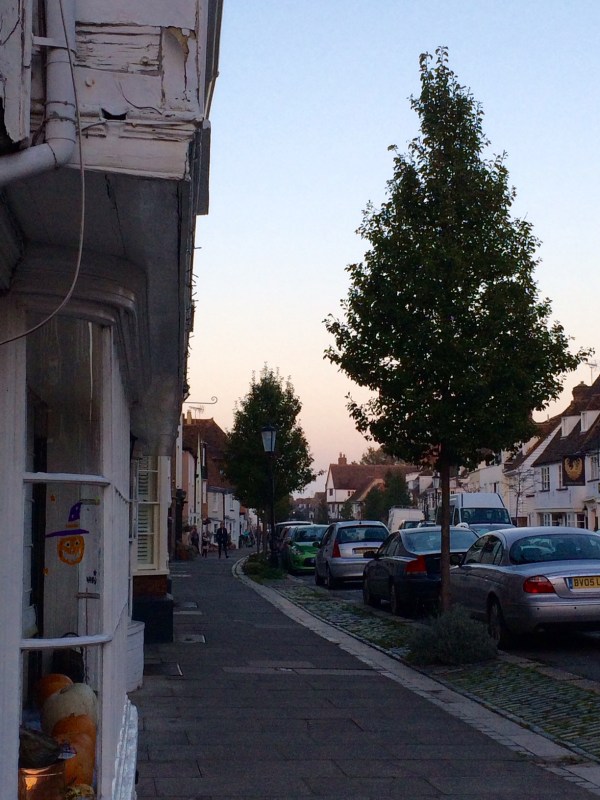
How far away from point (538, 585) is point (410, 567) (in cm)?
510

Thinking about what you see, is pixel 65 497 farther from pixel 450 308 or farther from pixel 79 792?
pixel 450 308

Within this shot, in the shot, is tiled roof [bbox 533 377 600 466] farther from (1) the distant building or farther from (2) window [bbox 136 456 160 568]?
(1) the distant building

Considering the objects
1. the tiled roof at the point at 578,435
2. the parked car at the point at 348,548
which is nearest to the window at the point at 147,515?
the parked car at the point at 348,548

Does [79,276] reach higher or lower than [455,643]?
higher

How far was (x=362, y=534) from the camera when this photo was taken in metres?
25.8

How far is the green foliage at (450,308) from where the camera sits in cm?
1370

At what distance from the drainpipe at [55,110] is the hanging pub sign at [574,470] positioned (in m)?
57.4

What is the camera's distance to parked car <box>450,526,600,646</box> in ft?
40.2

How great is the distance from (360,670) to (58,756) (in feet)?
27.2

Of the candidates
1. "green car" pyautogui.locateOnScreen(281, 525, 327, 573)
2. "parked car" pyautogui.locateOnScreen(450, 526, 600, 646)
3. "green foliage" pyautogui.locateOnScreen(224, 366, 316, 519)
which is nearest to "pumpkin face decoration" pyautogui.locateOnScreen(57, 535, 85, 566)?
"parked car" pyautogui.locateOnScreen(450, 526, 600, 646)

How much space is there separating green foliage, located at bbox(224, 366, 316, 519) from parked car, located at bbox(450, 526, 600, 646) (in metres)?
34.1

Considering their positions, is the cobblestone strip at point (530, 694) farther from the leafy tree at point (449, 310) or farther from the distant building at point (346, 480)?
the distant building at point (346, 480)

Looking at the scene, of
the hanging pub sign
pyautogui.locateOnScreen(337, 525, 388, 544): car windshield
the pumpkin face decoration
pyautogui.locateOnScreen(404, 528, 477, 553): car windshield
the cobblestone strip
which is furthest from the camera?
the hanging pub sign

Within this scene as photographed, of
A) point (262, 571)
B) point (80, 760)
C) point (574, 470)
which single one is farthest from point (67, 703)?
point (574, 470)
